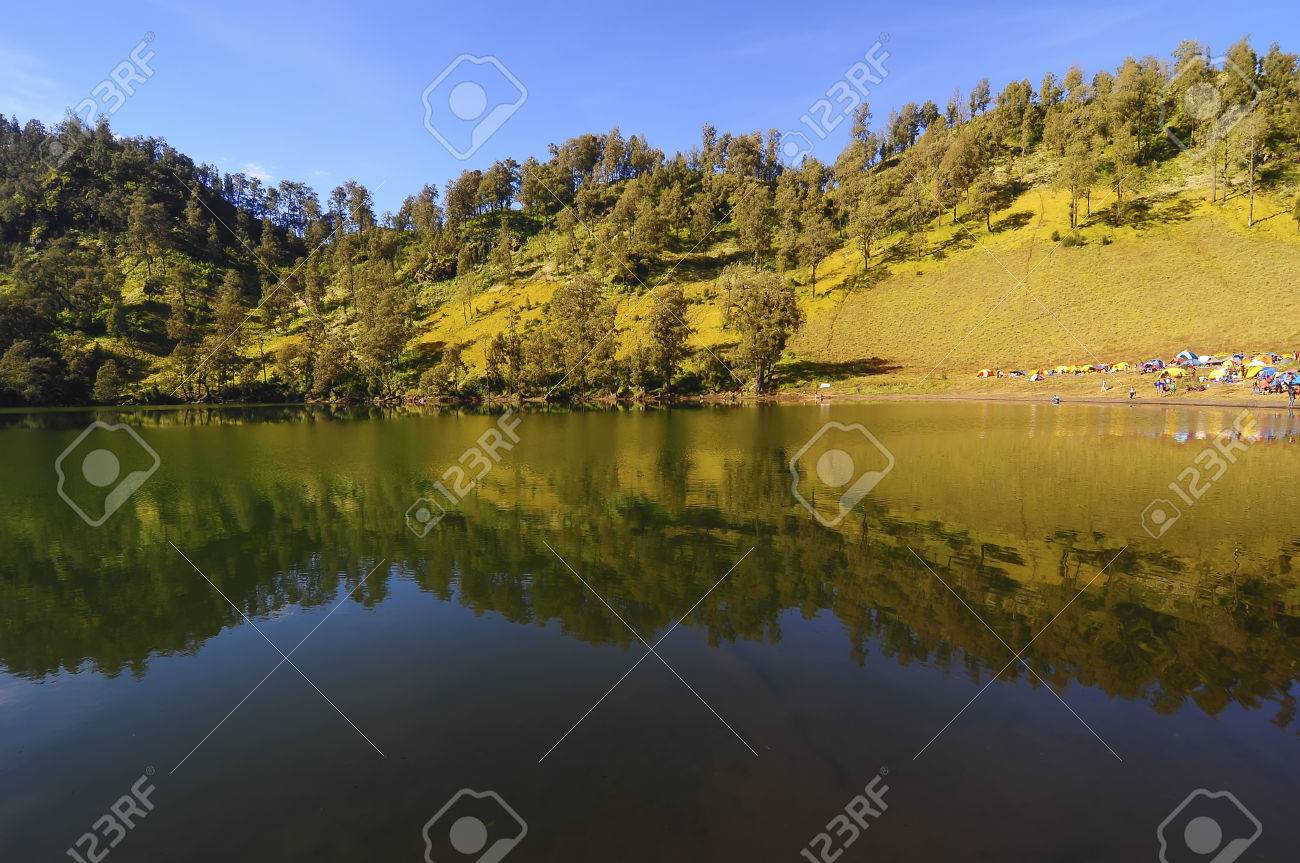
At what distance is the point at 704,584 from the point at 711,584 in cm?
21

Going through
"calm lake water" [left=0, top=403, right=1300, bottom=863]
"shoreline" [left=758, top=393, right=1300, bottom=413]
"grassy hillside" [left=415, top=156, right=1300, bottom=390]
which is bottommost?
"calm lake water" [left=0, top=403, right=1300, bottom=863]

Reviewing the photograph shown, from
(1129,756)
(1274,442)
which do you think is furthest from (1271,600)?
(1274,442)

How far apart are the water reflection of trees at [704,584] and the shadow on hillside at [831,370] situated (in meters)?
80.4

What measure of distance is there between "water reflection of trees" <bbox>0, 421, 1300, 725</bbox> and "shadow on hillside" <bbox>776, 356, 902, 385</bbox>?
80410mm

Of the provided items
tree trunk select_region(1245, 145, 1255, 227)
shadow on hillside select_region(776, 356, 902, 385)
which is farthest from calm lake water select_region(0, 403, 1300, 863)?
tree trunk select_region(1245, 145, 1255, 227)

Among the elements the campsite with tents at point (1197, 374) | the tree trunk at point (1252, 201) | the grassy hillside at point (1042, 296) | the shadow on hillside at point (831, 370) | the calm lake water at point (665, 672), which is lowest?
the calm lake water at point (665, 672)

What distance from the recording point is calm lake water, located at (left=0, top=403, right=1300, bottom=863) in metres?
8.94

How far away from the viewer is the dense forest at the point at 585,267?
11394 centimetres

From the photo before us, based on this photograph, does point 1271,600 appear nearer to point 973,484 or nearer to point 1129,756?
point 1129,756

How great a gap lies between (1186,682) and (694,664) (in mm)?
9820

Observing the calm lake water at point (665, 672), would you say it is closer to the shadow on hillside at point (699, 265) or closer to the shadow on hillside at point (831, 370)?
the shadow on hillside at point (831, 370)

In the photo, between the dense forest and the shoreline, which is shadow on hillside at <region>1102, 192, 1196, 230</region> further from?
the shoreline

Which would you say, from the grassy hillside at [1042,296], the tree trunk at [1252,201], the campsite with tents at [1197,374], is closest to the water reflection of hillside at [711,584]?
the campsite with tents at [1197,374]

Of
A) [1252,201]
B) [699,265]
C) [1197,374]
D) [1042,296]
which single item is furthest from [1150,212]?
[699,265]
